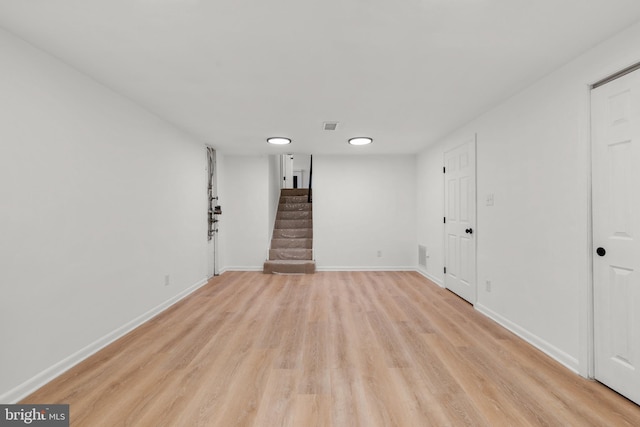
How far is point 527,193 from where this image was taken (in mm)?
2695

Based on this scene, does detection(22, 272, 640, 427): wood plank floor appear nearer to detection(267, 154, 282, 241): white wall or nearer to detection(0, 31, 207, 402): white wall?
detection(0, 31, 207, 402): white wall

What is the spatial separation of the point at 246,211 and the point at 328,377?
436 cm

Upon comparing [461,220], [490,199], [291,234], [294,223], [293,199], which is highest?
[293,199]

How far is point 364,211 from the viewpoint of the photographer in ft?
19.8

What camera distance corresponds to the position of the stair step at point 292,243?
20.8ft

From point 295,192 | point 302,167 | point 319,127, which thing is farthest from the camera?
point 302,167

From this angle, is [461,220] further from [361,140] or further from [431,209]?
[361,140]

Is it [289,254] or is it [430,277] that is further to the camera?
[289,254]

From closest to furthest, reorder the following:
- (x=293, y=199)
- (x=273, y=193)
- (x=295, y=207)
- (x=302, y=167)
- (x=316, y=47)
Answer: (x=316, y=47), (x=273, y=193), (x=295, y=207), (x=293, y=199), (x=302, y=167)

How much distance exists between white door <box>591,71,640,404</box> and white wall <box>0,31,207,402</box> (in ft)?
12.8

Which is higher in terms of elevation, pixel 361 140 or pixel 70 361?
pixel 361 140

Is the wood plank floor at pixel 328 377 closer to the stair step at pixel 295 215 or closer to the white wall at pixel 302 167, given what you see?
the stair step at pixel 295 215

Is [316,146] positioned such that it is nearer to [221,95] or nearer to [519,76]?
[221,95]

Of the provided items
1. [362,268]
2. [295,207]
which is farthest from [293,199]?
[362,268]
